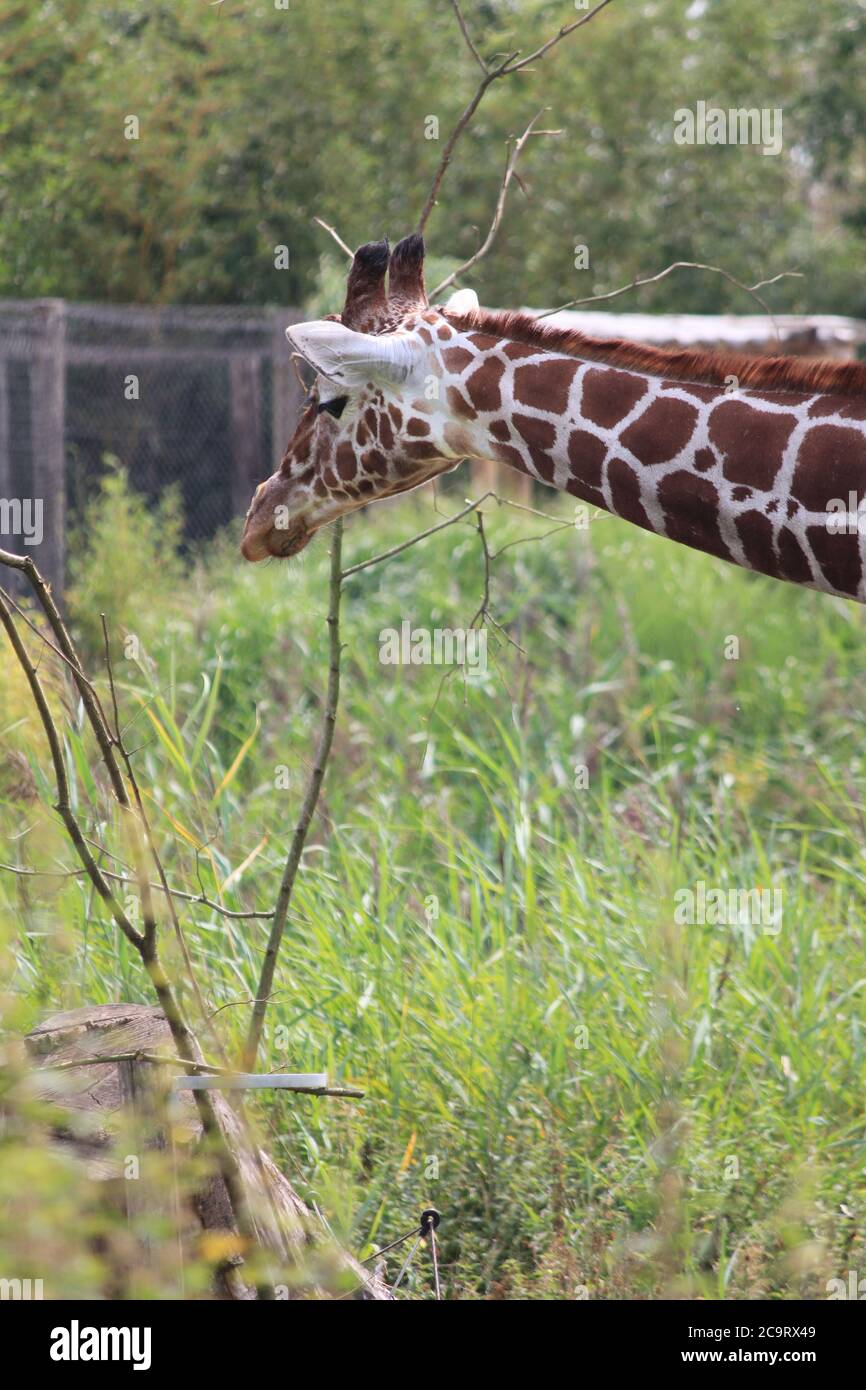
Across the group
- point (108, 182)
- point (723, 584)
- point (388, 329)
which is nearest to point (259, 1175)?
point (388, 329)

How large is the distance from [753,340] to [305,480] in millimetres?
9795

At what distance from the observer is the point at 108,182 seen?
34.4 feet

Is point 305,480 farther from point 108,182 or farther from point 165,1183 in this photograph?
point 108,182

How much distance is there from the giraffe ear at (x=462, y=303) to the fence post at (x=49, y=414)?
4378 mm

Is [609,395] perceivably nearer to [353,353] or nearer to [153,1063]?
[353,353]

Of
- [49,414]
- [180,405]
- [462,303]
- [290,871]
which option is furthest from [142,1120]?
[180,405]

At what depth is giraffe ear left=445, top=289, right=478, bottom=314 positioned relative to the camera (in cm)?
326

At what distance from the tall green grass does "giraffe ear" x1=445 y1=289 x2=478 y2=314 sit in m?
0.67

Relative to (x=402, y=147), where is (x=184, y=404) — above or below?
below

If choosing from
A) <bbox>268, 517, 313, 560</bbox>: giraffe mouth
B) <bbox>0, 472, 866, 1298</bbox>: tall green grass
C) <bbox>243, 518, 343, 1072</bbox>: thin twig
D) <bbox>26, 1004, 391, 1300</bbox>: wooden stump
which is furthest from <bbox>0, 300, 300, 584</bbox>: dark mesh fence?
<bbox>26, 1004, 391, 1300</bbox>: wooden stump

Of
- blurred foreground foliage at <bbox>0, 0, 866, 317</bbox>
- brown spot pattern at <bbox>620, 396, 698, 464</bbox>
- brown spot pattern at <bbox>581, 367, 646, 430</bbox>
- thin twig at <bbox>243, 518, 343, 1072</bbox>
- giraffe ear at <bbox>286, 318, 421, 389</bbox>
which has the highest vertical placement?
blurred foreground foliage at <bbox>0, 0, 866, 317</bbox>

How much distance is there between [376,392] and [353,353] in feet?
0.42

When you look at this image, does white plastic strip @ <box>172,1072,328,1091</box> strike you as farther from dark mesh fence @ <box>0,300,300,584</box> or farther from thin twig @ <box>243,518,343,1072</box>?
dark mesh fence @ <box>0,300,300,584</box>

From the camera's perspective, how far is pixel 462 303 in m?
3.35
